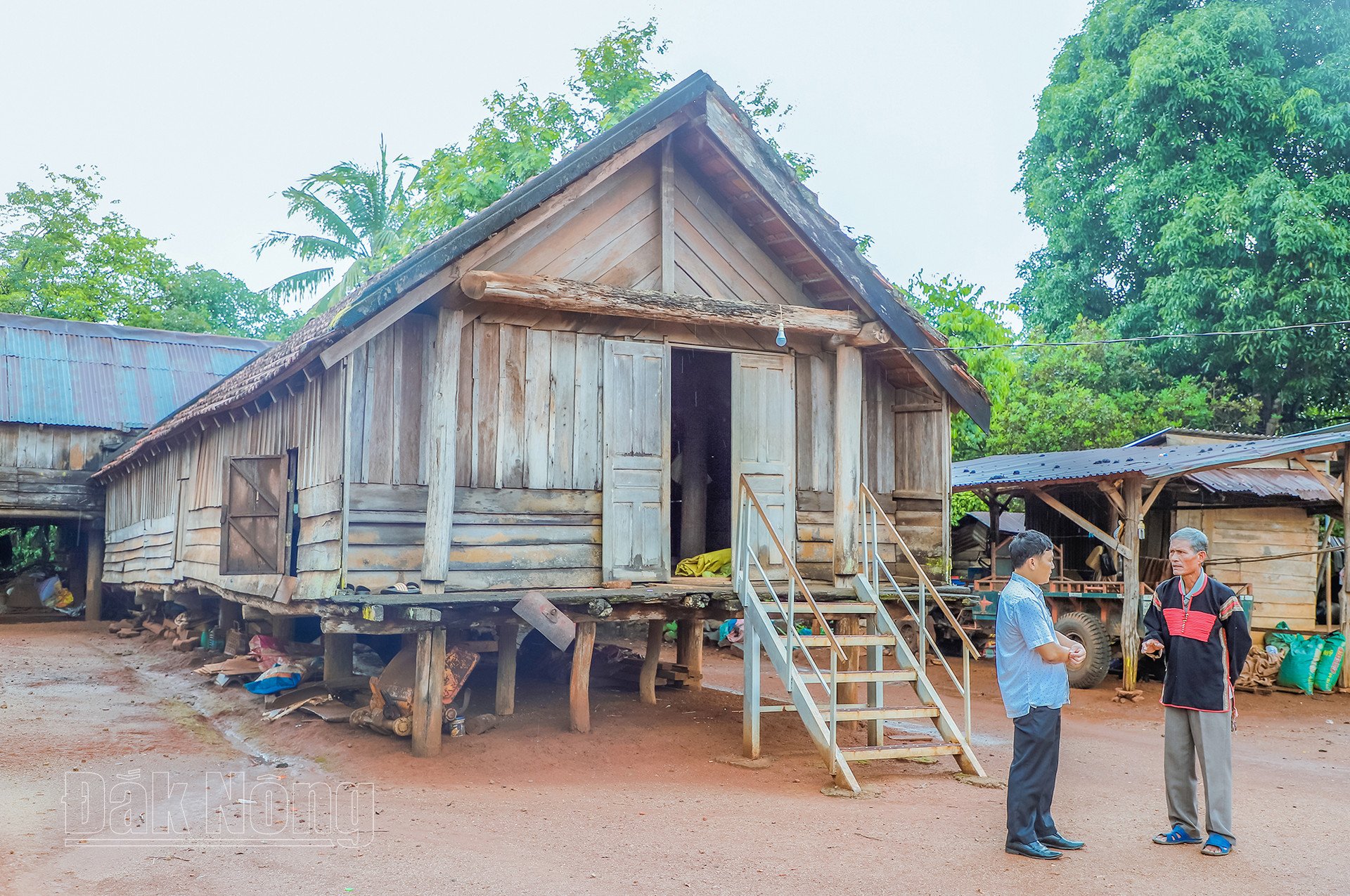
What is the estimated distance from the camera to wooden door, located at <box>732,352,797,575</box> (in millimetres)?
10312

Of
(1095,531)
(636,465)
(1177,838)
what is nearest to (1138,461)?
(1095,531)

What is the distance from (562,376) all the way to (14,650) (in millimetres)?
11390

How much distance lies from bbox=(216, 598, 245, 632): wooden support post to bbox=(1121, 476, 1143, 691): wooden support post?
39.0 feet

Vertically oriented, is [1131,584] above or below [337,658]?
above

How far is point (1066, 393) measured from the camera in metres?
22.1

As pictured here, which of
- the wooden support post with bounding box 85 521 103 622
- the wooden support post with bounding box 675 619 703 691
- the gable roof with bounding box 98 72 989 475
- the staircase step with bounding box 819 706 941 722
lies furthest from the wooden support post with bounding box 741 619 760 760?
the wooden support post with bounding box 85 521 103 622

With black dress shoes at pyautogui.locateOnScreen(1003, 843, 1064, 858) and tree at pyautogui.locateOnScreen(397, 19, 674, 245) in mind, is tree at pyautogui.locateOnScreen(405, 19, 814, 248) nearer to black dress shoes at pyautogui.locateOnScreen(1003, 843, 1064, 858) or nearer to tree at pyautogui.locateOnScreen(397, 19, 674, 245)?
tree at pyautogui.locateOnScreen(397, 19, 674, 245)

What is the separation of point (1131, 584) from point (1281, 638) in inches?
95.9

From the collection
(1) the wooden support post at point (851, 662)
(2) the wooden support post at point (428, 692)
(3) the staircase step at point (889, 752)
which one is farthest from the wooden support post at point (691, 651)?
(3) the staircase step at point (889, 752)

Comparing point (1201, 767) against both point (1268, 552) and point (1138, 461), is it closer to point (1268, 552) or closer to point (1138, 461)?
point (1138, 461)

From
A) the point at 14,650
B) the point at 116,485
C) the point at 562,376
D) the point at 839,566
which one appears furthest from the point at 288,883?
the point at 116,485

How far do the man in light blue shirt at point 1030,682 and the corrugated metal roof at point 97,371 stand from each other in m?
20.1

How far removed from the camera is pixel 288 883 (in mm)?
5523

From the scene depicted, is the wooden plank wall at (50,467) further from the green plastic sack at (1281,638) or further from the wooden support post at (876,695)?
the green plastic sack at (1281,638)
